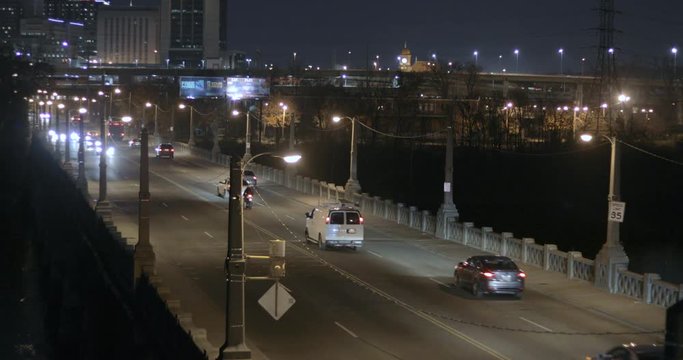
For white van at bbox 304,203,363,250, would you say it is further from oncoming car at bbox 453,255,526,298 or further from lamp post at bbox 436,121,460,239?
oncoming car at bbox 453,255,526,298

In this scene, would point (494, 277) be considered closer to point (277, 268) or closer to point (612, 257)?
point (612, 257)

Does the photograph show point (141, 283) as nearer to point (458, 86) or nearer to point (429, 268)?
point (429, 268)

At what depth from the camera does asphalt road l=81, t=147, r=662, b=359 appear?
77.9 ft

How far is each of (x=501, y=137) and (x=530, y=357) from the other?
313 ft

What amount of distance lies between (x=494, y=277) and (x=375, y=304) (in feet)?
12.8

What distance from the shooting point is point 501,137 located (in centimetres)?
11638

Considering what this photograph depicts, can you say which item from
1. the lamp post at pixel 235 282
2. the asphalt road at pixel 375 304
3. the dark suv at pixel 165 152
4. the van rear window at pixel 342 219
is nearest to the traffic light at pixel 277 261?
the lamp post at pixel 235 282

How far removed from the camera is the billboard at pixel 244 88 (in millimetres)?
117125

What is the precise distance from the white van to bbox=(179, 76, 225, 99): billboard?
81668 millimetres

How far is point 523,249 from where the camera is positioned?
38875 millimetres

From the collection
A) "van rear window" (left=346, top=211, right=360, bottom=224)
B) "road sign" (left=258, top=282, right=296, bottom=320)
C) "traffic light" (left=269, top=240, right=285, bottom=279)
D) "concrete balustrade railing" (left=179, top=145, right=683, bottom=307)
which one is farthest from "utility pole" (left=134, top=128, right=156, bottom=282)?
"concrete balustrade railing" (left=179, top=145, right=683, bottom=307)

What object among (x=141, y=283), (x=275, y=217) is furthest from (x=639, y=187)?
(x=141, y=283)

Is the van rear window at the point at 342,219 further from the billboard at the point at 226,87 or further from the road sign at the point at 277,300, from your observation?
the billboard at the point at 226,87

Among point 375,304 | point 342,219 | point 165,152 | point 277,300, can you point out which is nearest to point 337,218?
point 342,219
